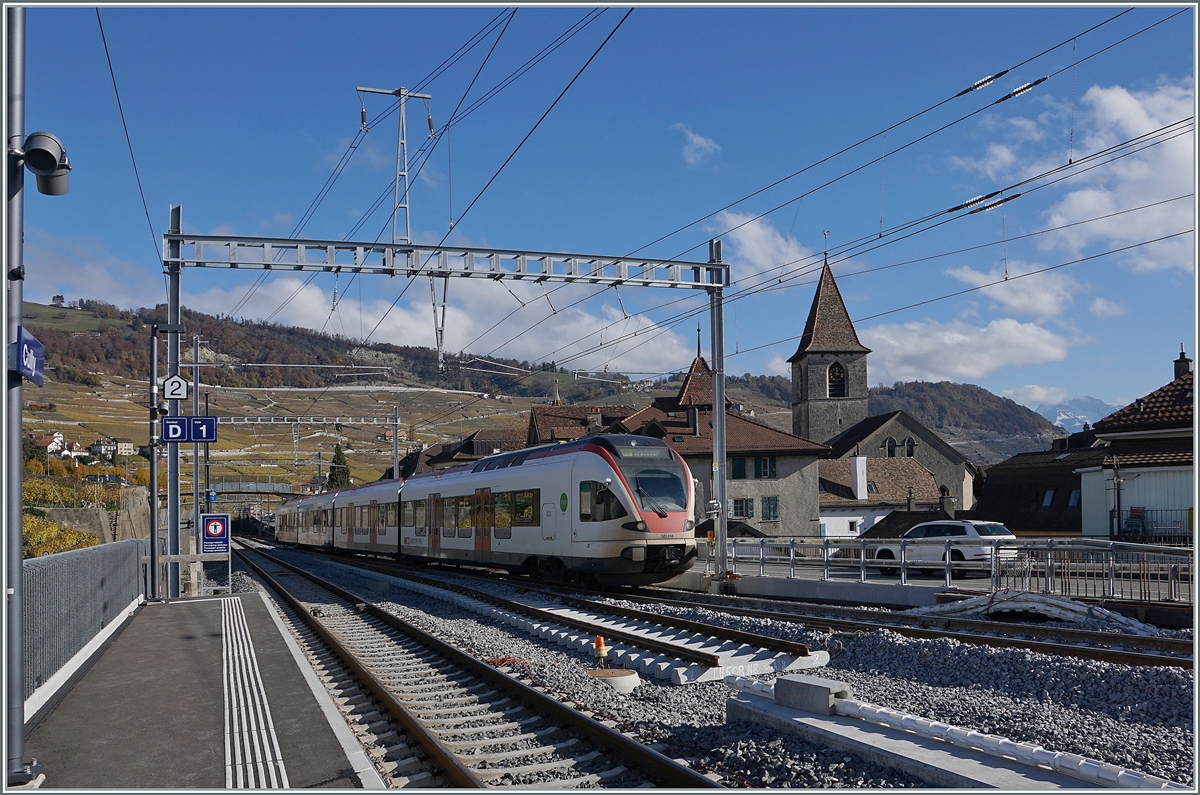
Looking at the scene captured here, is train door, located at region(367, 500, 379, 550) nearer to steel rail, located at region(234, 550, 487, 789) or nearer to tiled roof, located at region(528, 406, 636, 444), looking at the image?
tiled roof, located at region(528, 406, 636, 444)

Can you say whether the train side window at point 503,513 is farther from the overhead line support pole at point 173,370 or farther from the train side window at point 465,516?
the overhead line support pole at point 173,370

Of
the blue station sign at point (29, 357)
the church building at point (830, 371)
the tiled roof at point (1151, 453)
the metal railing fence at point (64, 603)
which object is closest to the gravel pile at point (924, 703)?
the metal railing fence at point (64, 603)

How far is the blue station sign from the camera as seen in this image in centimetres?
632

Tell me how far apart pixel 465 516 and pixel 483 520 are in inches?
67.5

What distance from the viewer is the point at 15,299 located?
21.1 feet

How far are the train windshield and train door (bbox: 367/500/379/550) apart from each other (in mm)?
20183

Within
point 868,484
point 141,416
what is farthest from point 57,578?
point 141,416

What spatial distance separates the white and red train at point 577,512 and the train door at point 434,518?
2.5 inches

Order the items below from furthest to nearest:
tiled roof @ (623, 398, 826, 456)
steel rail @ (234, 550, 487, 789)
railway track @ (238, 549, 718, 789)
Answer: tiled roof @ (623, 398, 826, 456), railway track @ (238, 549, 718, 789), steel rail @ (234, 550, 487, 789)

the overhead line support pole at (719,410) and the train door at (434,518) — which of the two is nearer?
the overhead line support pole at (719,410)

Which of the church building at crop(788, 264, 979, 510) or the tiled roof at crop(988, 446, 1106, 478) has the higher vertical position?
the church building at crop(788, 264, 979, 510)

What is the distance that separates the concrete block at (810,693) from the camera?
26.5 ft

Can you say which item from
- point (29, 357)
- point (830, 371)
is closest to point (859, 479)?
point (830, 371)

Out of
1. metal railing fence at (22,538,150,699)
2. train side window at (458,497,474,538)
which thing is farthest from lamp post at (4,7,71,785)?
train side window at (458,497,474,538)
